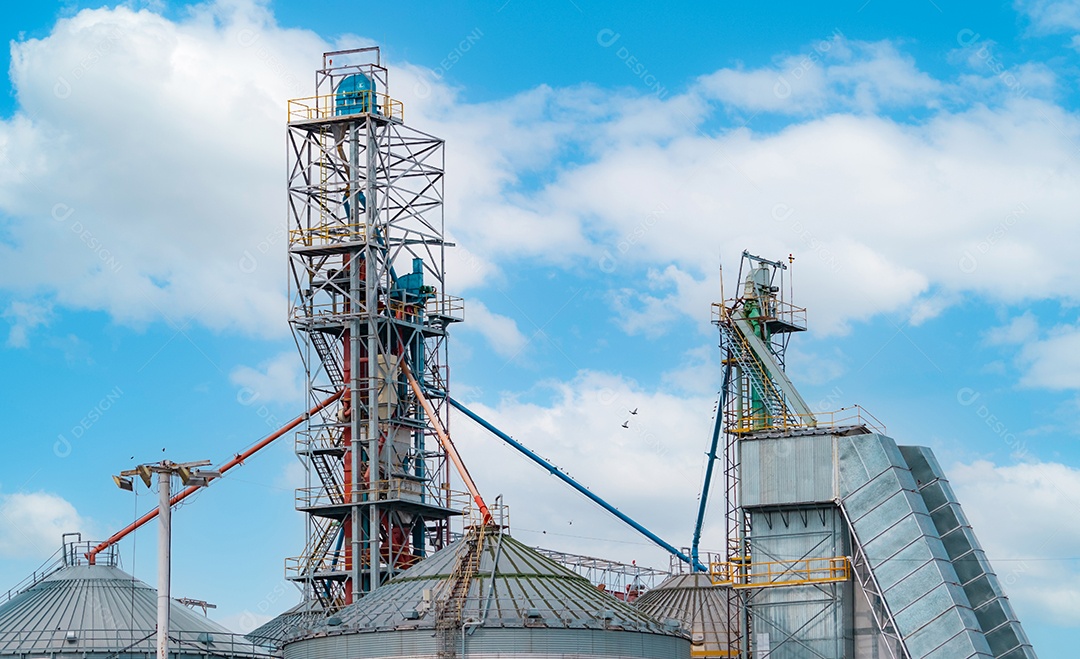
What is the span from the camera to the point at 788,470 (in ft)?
273

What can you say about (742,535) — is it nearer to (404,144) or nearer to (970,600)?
(970,600)

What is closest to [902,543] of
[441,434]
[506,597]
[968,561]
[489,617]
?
A: [968,561]

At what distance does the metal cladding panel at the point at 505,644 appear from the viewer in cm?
7512

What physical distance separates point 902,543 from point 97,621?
38.3 metres

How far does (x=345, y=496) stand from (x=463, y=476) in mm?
6874

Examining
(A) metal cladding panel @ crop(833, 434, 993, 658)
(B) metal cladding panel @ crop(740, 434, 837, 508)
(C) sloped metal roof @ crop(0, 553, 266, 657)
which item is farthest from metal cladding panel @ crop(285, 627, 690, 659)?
(C) sloped metal roof @ crop(0, 553, 266, 657)

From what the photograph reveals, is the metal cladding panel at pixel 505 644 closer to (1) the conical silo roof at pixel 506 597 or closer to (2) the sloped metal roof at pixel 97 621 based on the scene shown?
(1) the conical silo roof at pixel 506 597

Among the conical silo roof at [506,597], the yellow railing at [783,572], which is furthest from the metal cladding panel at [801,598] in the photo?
the conical silo roof at [506,597]

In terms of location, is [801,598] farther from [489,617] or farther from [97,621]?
[97,621]

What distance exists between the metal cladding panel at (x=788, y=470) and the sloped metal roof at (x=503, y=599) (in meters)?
7.76

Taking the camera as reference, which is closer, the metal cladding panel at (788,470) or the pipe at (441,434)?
the metal cladding panel at (788,470)

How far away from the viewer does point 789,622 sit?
268 ft

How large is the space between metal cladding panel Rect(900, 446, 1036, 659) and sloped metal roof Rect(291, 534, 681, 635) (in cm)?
1303

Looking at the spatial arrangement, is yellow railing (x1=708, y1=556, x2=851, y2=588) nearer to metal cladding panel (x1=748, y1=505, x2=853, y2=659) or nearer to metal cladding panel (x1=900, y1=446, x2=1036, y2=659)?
metal cladding panel (x1=748, y1=505, x2=853, y2=659)
